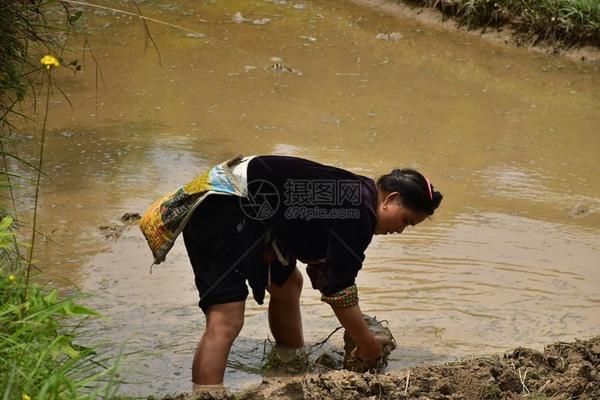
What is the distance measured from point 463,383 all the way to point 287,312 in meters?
0.94

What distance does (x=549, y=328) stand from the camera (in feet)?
15.4

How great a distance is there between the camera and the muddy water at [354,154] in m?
4.75

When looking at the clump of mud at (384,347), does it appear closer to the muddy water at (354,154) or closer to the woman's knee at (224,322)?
the muddy water at (354,154)

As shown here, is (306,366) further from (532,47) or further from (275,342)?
(532,47)

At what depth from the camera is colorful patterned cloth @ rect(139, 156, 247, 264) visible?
12.5ft

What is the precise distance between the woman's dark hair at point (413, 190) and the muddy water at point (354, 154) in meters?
0.87

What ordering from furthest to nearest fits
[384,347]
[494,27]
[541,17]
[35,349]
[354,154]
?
1. [494,27]
2. [541,17]
3. [354,154]
4. [384,347]
5. [35,349]

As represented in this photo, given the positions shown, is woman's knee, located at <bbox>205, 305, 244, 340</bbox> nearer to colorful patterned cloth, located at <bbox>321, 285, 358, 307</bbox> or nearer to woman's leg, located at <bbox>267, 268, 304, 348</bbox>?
colorful patterned cloth, located at <bbox>321, 285, 358, 307</bbox>

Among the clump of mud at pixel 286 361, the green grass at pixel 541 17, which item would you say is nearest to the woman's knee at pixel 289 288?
the clump of mud at pixel 286 361

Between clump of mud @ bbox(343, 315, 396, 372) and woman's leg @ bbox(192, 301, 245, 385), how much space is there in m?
0.60

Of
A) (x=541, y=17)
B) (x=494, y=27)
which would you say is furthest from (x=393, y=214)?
(x=494, y=27)

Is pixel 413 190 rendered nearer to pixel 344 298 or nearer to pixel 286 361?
pixel 344 298

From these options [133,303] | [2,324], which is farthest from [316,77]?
[2,324]

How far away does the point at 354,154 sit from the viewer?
693 centimetres
